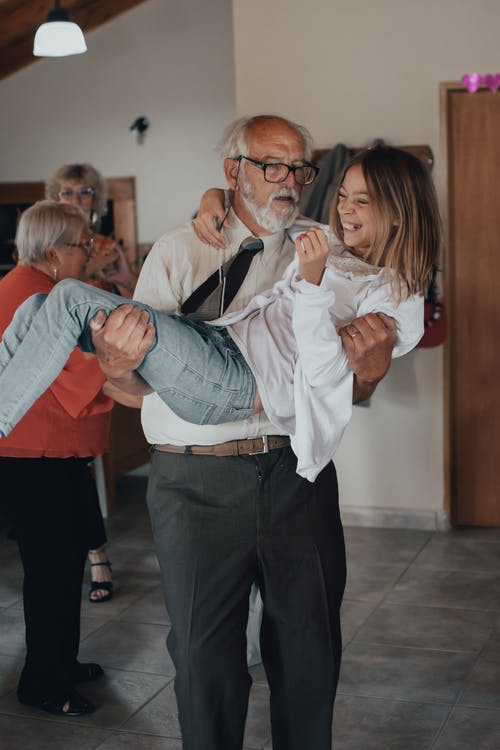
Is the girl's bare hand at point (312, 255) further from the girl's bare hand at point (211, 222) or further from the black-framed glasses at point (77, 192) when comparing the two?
the black-framed glasses at point (77, 192)

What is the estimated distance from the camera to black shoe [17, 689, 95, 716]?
3268 mm

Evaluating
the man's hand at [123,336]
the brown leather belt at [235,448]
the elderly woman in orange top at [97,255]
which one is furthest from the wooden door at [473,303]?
the man's hand at [123,336]

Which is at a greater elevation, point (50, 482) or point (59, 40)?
point (59, 40)

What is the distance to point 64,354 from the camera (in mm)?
2162

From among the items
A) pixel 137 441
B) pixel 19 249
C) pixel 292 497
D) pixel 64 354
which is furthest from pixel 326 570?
pixel 137 441

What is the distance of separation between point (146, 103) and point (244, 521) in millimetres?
5295

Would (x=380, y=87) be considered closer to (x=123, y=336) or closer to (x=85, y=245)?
(x=85, y=245)

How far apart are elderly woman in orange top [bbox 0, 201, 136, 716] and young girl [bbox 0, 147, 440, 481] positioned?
960mm

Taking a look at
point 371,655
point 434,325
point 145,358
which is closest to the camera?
point 145,358

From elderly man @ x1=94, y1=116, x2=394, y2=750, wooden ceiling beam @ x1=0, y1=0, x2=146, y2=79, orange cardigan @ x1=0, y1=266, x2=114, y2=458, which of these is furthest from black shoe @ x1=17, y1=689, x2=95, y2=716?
wooden ceiling beam @ x1=0, y1=0, x2=146, y2=79

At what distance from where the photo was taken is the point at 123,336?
7.00 feet

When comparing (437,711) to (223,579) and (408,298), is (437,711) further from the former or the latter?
(408,298)

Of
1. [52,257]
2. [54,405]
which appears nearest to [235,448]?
[54,405]

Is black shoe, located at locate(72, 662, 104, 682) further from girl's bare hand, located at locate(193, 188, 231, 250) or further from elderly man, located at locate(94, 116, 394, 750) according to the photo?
girl's bare hand, located at locate(193, 188, 231, 250)
